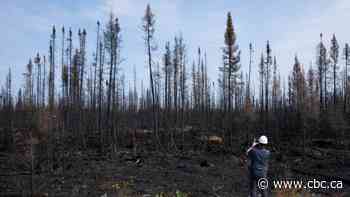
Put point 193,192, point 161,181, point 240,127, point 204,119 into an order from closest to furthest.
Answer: point 193,192 < point 161,181 < point 240,127 < point 204,119

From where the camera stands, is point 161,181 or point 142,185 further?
point 161,181

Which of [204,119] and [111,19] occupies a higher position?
[111,19]

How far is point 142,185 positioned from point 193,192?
215cm

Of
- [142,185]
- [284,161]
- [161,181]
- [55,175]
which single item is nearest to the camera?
[142,185]

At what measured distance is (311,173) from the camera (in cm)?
1659

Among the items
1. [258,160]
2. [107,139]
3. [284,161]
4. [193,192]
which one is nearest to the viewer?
[258,160]

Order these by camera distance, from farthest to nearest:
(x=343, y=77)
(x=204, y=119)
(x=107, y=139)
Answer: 1. (x=343, y=77)
2. (x=204, y=119)
3. (x=107, y=139)

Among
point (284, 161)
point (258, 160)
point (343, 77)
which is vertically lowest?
point (284, 161)

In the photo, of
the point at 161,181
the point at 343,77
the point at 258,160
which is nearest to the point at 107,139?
the point at 161,181

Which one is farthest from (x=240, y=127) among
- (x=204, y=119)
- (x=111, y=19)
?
(x=111, y=19)

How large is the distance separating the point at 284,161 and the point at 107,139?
46.2 ft

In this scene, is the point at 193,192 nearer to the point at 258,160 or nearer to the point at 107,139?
the point at 258,160

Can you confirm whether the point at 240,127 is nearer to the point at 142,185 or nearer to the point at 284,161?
the point at 284,161

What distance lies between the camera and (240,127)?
37.1m
